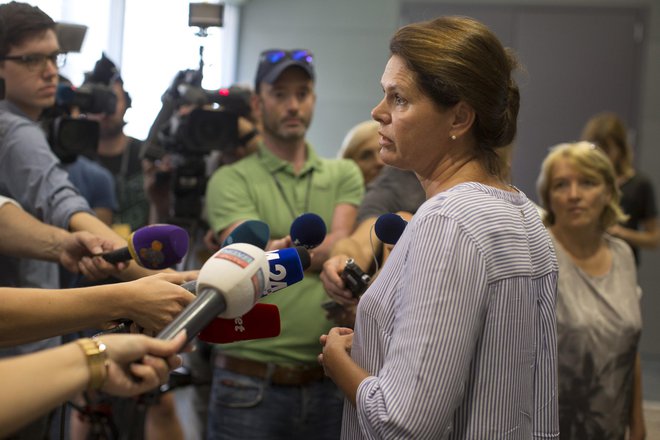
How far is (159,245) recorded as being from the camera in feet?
5.41

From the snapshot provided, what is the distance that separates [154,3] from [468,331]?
4472 millimetres

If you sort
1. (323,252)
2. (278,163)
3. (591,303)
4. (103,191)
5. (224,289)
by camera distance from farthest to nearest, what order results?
(103,191), (278,163), (591,303), (323,252), (224,289)

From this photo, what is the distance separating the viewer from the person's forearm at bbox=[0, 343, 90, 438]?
0.98m

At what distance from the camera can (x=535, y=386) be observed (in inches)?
56.7

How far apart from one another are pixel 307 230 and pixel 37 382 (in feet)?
2.61

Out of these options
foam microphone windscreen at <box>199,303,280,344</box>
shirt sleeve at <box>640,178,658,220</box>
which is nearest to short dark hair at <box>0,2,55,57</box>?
foam microphone windscreen at <box>199,303,280,344</box>

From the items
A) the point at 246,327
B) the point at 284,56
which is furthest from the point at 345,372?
the point at 284,56

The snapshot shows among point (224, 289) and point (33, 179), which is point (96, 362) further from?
point (33, 179)

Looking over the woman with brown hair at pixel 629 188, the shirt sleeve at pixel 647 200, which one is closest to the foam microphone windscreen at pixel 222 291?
the woman with brown hair at pixel 629 188

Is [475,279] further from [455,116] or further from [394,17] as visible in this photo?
[394,17]

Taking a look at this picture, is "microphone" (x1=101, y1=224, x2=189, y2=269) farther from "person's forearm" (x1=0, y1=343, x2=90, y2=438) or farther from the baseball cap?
the baseball cap

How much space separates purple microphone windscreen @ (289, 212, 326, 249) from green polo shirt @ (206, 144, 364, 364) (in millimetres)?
703

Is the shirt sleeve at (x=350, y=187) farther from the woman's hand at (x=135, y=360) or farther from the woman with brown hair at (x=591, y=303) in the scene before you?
the woman's hand at (x=135, y=360)

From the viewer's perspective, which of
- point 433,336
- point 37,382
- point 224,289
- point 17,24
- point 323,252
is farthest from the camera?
point 323,252
